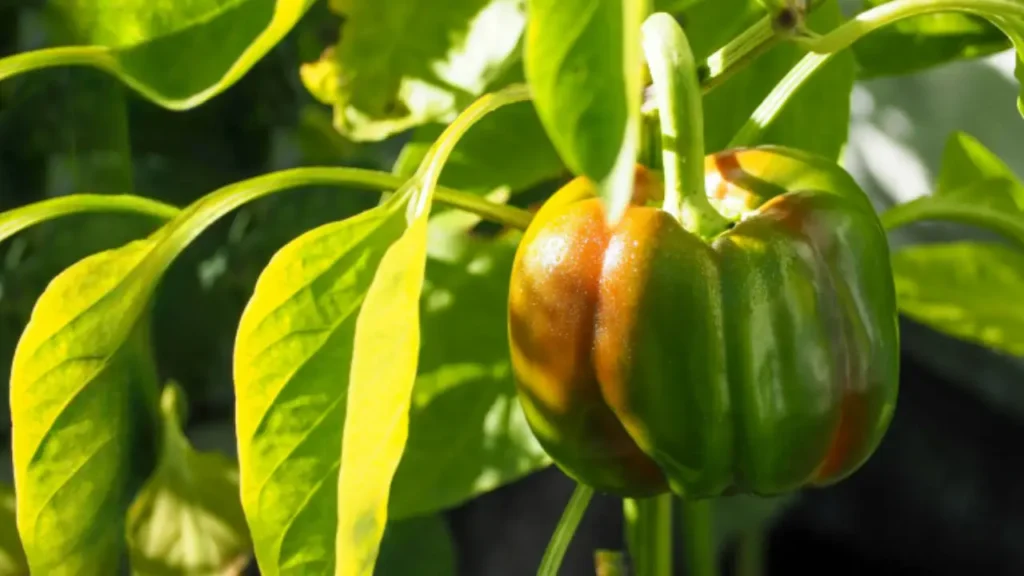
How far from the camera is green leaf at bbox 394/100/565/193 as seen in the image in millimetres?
491

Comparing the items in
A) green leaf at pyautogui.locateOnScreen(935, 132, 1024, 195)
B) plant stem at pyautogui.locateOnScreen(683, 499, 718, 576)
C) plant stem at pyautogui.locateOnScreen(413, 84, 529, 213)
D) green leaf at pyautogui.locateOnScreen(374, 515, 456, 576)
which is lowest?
green leaf at pyautogui.locateOnScreen(374, 515, 456, 576)

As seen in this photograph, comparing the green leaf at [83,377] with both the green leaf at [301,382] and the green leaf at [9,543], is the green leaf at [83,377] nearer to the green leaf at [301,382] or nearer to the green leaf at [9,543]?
the green leaf at [301,382]

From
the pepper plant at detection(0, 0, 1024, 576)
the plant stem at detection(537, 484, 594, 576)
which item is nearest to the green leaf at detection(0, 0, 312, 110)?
the pepper plant at detection(0, 0, 1024, 576)

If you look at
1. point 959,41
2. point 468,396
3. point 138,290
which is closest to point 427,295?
point 468,396

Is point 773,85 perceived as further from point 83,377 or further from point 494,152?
point 83,377

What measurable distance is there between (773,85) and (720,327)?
0.64 ft

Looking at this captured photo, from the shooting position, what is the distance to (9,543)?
1.93 ft

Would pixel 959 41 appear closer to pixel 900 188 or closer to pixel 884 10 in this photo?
pixel 884 10

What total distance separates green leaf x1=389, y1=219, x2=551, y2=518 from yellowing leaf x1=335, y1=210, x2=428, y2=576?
7.4 inches

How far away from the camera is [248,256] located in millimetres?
746

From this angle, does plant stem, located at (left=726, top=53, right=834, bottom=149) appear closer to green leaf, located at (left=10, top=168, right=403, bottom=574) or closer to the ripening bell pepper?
the ripening bell pepper

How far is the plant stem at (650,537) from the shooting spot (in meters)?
0.47

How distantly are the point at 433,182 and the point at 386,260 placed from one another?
1.8 inches

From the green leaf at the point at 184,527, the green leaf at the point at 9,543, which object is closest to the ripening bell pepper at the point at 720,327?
the green leaf at the point at 184,527
